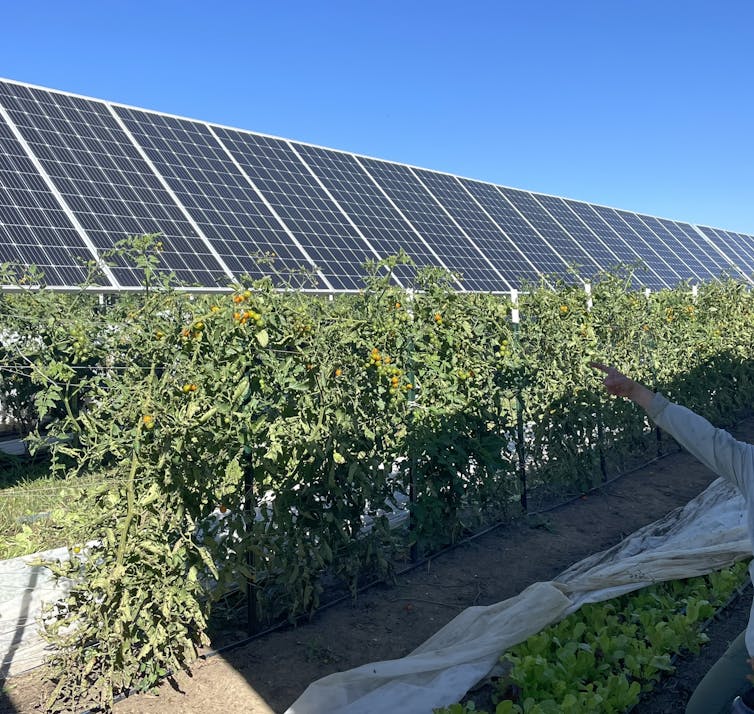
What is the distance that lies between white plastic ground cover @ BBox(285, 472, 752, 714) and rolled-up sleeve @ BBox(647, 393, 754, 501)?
62.4 inches

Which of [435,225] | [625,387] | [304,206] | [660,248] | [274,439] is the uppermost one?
[304,206]

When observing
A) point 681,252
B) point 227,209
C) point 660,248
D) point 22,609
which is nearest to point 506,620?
point 22,609

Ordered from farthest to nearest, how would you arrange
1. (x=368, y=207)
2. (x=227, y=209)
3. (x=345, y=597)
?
(x=368, y=207)
(x=227, y=209)
(x=345, y=597)

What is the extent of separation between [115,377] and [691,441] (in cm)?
257

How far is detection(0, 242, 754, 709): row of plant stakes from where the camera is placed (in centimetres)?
346

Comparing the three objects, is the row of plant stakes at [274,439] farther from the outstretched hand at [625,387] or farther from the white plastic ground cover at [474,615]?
the outstretched hand at [625,387]

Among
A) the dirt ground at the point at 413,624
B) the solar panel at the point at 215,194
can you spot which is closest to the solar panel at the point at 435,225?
the solar panel at the point at 215,194

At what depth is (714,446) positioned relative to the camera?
2512mm

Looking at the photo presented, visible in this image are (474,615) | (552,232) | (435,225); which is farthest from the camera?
(552,232)

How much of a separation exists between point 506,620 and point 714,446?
172cm

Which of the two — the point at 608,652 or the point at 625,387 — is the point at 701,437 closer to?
the point at 625,387

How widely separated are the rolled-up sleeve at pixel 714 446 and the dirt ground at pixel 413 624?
140cm

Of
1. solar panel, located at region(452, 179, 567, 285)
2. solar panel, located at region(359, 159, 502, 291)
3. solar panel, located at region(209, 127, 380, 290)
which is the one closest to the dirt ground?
solar panel, located at region(209, 127, 380, 290)

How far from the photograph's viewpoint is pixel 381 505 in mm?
4707
